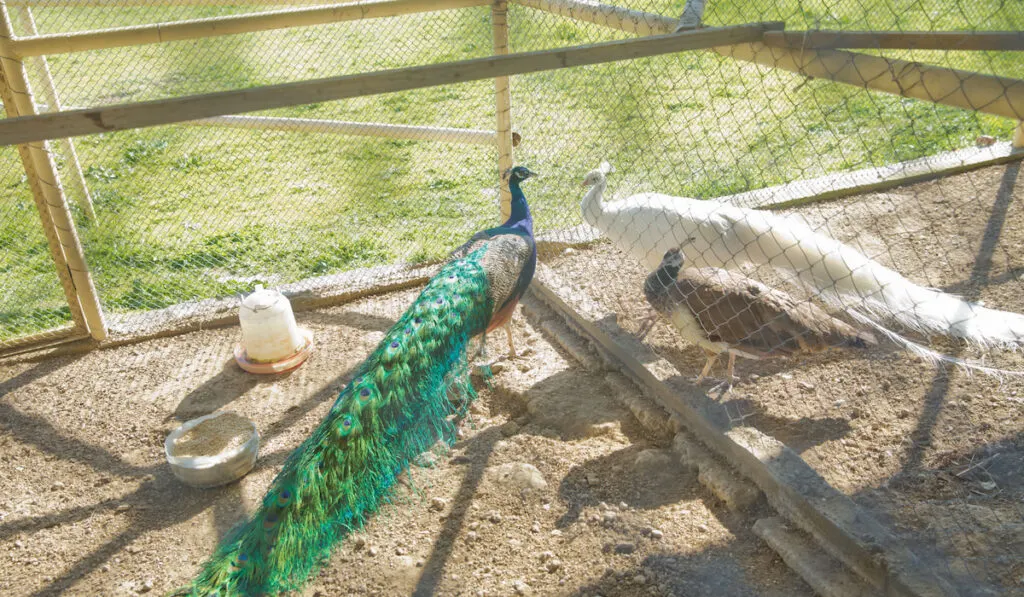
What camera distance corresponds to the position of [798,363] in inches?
136

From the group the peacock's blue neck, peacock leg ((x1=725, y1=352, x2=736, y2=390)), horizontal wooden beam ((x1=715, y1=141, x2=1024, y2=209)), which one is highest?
horizontal wooden beam ((x1=715, y1=141, x2=1024, y2=209))

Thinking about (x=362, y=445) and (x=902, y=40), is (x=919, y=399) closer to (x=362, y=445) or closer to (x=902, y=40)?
(x=902, y=40)

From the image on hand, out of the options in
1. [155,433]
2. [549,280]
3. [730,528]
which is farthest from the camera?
[549,280]

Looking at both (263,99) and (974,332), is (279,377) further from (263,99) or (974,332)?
(974,332)

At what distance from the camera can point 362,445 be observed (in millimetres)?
2531

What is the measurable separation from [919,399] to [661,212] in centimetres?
145

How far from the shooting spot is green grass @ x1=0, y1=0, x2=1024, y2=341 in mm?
4895

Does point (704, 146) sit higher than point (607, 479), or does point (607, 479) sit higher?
point (704, 146)

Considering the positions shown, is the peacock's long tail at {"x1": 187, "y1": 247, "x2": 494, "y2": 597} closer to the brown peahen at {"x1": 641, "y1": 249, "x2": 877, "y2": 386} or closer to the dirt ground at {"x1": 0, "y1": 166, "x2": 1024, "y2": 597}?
the dirt ground at {"x1": 0, "y1": 166, "x2": 1024, "y2": 597}

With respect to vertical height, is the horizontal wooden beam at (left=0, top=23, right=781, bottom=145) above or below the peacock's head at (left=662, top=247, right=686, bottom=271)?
below

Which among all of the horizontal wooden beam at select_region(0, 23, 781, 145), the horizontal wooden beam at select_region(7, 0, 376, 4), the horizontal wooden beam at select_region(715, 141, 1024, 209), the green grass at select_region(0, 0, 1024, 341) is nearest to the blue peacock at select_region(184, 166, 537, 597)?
the horizontal wooden beam at select_region(0, 23, 781, 145)

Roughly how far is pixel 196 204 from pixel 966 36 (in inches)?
207

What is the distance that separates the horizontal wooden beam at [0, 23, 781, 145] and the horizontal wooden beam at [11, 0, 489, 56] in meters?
1.60

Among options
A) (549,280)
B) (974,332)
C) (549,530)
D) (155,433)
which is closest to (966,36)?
(974,332)
